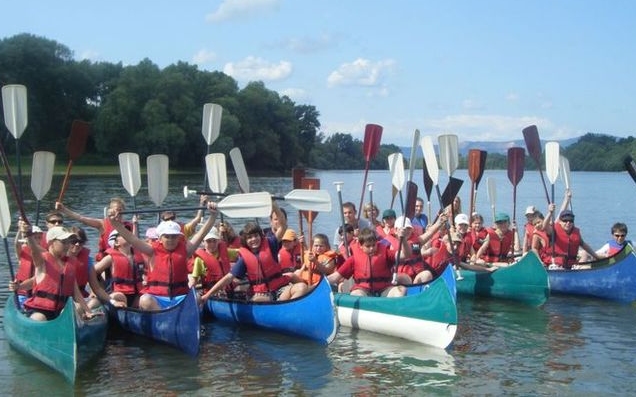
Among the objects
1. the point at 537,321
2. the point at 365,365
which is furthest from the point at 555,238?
the point at 365,365

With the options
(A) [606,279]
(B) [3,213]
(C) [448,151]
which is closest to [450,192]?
A: (C) [448,151]

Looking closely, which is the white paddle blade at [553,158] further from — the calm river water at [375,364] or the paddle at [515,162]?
the calm river water at [375,364]

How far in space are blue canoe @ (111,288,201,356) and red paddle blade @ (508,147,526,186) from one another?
299 inches

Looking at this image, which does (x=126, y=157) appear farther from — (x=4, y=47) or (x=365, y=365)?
(x=4, y=47)

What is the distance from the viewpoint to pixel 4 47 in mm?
47156

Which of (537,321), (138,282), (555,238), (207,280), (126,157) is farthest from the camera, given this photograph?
(555,238)

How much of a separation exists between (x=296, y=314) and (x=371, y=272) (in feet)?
3.50

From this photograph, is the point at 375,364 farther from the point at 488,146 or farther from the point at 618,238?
the point at 488,146

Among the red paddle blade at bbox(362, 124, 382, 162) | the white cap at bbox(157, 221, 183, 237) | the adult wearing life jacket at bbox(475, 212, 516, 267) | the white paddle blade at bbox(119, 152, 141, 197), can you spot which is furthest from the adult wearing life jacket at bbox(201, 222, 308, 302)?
Result: the adult wearing life jacket at bbox(475, 212, 516, 267)

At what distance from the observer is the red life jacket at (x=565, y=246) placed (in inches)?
443

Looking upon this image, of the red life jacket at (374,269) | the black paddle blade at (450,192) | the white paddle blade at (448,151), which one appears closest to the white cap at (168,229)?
the red life jacket at (374,269)

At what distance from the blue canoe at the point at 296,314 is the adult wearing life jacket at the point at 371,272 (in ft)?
2.62

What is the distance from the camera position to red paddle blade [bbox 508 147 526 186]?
13148mm

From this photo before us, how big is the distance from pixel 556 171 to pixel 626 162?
4.39ft
